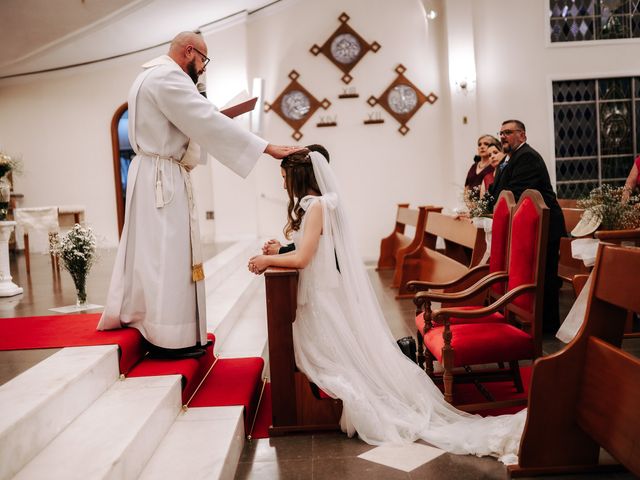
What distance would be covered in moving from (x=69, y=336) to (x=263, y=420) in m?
1.07

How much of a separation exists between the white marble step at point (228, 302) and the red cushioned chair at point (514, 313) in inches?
64.6

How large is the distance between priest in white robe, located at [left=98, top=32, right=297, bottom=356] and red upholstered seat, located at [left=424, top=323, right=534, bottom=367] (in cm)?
123

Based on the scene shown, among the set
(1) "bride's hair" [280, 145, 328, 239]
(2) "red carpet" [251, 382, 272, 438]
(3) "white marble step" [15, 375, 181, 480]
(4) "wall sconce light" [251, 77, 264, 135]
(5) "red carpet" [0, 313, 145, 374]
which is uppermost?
(4) "wall sconce light" [251, 77, 264, 135]

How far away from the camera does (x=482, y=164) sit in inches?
254

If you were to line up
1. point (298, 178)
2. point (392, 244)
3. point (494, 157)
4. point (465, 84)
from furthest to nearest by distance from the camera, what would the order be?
point (465, 84), point (392, 244), point (494, 157), point (298, 178)

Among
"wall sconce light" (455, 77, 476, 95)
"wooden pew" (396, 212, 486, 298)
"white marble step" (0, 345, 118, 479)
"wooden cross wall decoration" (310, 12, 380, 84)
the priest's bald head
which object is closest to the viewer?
"white marble step" (0, 345, 118, 479)

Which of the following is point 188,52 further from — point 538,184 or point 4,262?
point 4,262

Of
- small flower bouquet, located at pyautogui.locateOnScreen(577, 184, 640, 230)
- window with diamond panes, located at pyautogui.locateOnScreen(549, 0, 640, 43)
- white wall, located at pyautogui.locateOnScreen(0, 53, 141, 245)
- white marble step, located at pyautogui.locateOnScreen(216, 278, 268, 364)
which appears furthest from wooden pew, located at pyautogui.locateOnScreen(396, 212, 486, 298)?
white wall, located at pyautogui.locateOnScreen(0, 53, 141, 245)

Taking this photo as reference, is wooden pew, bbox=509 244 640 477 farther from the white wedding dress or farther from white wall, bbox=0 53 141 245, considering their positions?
white wall, bbox=0 53 141 245

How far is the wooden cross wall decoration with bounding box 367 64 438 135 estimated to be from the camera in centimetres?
973

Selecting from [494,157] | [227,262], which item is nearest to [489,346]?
[494,157]

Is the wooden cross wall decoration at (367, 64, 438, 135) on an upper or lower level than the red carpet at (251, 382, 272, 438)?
upper

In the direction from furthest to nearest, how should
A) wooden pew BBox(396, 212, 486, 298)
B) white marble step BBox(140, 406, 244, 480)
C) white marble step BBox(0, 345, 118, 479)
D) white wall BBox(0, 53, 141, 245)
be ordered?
white wall BBox(0, 53, 141, 245), wooden pew BBox(396, 212, 486, 298), white marble step BBox(140, 406, 244, 480), white marble step BBox(0, 345, 118, 479)

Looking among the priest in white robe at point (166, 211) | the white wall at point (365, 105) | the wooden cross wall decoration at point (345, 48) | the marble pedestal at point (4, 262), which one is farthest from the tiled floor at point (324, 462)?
the wooden cross wall decoration at point (345, 48)
